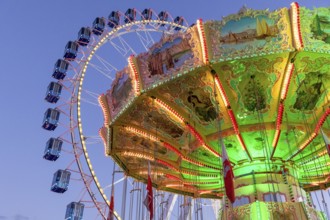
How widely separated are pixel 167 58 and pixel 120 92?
7.15ft

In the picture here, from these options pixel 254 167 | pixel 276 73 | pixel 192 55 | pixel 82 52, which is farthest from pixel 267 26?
pixel 82 52

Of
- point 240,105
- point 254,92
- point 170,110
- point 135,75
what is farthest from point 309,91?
point 135,75

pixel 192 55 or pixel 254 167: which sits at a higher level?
pixel 192 55

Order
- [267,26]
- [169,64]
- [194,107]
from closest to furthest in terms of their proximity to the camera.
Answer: [267,26] < [169,64] < [194,107]

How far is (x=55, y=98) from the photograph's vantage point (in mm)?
23016

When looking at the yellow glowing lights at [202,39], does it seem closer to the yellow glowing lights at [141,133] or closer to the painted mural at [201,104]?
the painted mural at [201,104]

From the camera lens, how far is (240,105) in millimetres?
11195

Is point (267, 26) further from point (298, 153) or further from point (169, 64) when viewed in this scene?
point (298, 153)

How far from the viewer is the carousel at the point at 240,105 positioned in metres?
9.79

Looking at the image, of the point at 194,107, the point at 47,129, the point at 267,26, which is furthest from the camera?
the point at 47,129

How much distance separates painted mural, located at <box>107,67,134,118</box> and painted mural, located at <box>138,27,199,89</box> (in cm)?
67

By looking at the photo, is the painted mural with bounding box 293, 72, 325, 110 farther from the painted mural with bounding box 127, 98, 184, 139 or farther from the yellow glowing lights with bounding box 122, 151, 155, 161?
the yellow glowing lights with bounding box 122, 151, 155, 161

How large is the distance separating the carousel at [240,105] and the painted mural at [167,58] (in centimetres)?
3

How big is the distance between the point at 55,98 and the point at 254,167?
14326 mm
